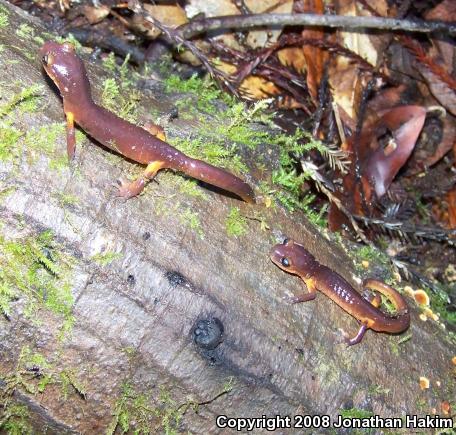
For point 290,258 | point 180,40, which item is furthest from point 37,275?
point 180,40

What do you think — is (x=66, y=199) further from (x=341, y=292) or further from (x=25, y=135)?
(x=341, y=292)

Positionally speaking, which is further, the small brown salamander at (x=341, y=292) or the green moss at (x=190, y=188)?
the small brown salamander at (x=341, y=292)

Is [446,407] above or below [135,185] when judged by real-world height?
below

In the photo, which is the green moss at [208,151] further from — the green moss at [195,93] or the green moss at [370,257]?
the green moss at [370,257]

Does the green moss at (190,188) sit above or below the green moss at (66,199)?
below

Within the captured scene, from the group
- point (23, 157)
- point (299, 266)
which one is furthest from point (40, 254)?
point (299, 266)

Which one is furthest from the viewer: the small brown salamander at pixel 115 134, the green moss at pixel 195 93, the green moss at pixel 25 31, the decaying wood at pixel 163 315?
the green moss at pixel 195 93

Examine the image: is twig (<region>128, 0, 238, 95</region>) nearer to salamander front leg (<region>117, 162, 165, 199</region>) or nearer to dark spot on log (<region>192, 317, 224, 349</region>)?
salamander front leg (<region>117, 162, 165, 199</region>)

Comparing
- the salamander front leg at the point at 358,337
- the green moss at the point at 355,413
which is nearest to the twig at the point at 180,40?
the salamander front leg at the point at 358,337

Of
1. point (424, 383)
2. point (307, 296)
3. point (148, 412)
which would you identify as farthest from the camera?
point (424, 383)
